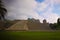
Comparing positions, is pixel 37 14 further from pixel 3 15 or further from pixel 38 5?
pixel 3 15

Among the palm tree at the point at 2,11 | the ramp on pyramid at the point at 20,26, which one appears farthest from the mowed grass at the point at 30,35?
the palm tree at the point at 2,11

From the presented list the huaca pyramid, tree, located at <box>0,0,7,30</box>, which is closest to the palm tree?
tree, located at <box>0,0,7,30</box>

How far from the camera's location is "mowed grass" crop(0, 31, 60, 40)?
14.0 feet

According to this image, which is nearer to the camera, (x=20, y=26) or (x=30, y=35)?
(x=30, y=35)

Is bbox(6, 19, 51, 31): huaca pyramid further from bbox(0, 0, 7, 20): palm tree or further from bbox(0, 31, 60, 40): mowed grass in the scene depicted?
bbox(0, 0, 7, 20): palm tree

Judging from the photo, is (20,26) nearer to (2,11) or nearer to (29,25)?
(29,25)

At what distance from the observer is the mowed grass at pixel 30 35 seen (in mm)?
4270

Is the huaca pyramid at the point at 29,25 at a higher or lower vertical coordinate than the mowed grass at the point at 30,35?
higher

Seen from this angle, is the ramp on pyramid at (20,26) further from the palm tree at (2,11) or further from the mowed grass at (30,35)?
the palm tree at (2,11)

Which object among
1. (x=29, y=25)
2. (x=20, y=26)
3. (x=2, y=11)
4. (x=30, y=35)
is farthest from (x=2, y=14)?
(x=30, y=35)

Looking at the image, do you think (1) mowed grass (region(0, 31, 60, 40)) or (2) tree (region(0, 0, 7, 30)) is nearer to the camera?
(1) mowed grass (region(0, 31, 60, 40))

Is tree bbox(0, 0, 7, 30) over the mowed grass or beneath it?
over

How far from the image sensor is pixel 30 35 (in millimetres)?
4297

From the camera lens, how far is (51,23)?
4.48 meters
